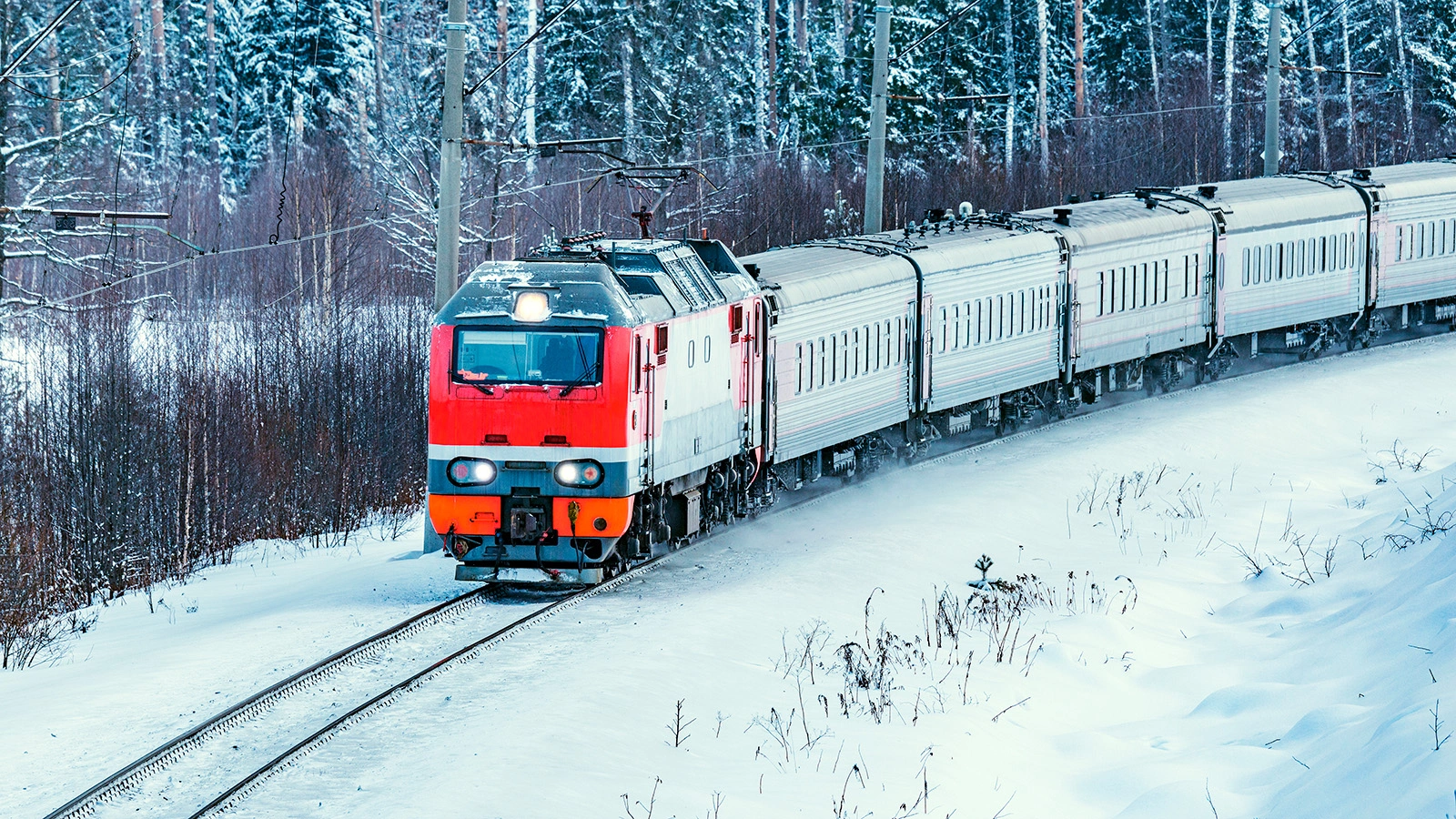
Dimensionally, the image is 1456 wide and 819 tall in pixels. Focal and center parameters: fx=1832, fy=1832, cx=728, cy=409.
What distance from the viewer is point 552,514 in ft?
52.3

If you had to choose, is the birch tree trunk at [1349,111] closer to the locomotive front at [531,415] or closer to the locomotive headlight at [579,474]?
the locomotive front at [531,415]

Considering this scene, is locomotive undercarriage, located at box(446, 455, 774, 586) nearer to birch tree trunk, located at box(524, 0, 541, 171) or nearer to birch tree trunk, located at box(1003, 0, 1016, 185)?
birch tree trunk, located at box(524, 0, 541, 171)

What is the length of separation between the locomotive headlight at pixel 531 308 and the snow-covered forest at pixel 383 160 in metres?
6.12

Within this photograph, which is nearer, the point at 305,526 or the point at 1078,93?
the point at 305,526

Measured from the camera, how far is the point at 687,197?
148 ft

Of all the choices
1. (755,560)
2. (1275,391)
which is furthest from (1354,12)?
(755,560)

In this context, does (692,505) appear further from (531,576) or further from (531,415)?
(531,415)

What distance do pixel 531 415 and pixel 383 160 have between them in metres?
25.4

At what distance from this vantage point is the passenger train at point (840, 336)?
15875 mm

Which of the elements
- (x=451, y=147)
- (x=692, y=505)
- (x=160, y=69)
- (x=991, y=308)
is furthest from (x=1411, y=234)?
(x=160, y=69)

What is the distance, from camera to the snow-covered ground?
10703 mm

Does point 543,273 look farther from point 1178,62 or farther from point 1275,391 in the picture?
point 1178,62

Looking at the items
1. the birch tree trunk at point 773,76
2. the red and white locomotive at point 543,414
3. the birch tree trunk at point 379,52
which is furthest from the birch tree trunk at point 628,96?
the red and white locomotive at point 543,414

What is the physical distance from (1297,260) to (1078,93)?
79.3 feet
